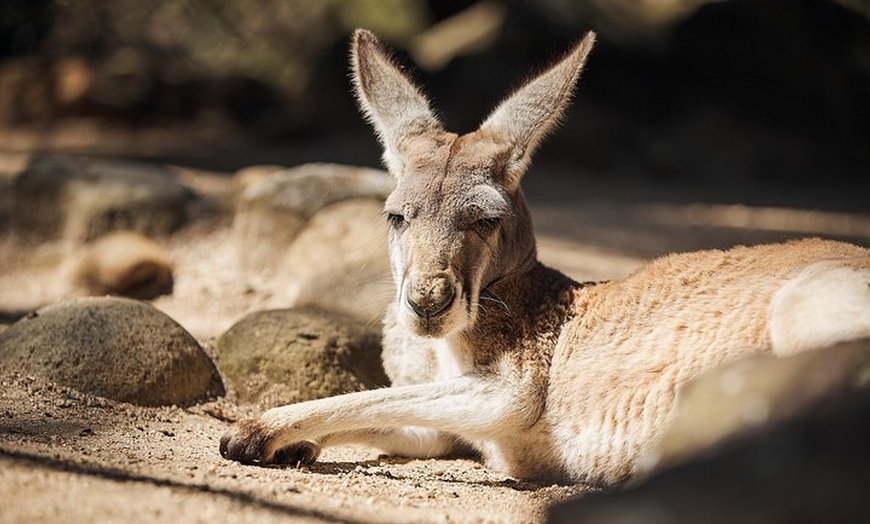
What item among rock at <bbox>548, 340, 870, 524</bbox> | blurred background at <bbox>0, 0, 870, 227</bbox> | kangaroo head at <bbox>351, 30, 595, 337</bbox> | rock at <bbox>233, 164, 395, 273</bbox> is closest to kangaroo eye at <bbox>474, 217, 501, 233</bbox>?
kangaroo head at <bbox>351, 30, 595, 337</bbox>

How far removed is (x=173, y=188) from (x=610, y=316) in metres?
4.34

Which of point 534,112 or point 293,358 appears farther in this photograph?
point 293,358

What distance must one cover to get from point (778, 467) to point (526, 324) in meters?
2.21

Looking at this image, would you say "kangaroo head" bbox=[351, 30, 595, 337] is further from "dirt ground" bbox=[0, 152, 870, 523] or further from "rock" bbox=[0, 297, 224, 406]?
"rock" bbox=[0, 297, 224, 406]

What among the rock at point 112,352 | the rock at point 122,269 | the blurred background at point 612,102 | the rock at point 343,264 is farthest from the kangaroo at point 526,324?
the blurred background at point 612,102

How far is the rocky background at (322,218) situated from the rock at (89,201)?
0.02 metres

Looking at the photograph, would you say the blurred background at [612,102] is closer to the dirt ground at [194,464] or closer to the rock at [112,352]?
the dirt ground at [194,464]

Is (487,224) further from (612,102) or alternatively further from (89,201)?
(612,102)

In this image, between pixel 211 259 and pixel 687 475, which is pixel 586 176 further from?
pixel 687 475

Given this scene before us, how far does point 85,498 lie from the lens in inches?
123

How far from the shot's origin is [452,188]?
4395mm

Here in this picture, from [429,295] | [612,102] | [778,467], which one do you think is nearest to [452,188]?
[429,295]

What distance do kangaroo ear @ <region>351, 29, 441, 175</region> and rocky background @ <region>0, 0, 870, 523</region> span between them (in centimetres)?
111

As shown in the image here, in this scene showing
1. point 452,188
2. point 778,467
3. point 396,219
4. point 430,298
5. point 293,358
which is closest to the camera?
point 778,467
